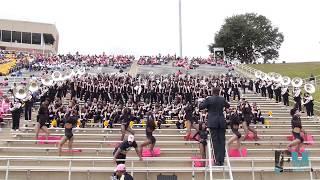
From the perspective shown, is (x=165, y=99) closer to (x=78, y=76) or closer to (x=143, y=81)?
(x=143, y=81)

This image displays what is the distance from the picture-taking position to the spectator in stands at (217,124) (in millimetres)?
8836

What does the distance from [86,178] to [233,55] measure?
5506cm

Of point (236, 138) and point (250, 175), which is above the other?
point (236, 138)

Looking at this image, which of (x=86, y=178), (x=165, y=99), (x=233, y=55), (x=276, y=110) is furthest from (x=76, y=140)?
(x=233, y=55)

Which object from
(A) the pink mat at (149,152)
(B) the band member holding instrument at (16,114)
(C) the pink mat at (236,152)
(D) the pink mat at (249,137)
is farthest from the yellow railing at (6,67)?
(C) the pink mat at (236,152)

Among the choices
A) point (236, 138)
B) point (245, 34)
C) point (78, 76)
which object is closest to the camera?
point (236, 138)

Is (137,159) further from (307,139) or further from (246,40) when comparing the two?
(246,40)

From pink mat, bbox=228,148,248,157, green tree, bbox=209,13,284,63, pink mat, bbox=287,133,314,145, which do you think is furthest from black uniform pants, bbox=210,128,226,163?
green tree, bbox=209,13,284,63

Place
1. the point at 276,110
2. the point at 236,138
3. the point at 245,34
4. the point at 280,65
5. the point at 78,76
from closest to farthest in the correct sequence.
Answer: the point at 236,138 < the point at 276,110 < the point at 78,76 < the point at 280,65 < the point at 245,34

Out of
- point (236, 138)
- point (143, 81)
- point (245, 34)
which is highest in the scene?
point (245, 34)

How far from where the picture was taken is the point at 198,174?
1154cm

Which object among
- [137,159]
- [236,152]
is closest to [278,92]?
[236,152]

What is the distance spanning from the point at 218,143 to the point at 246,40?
57.6 metres

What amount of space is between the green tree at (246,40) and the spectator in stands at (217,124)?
183 ft
